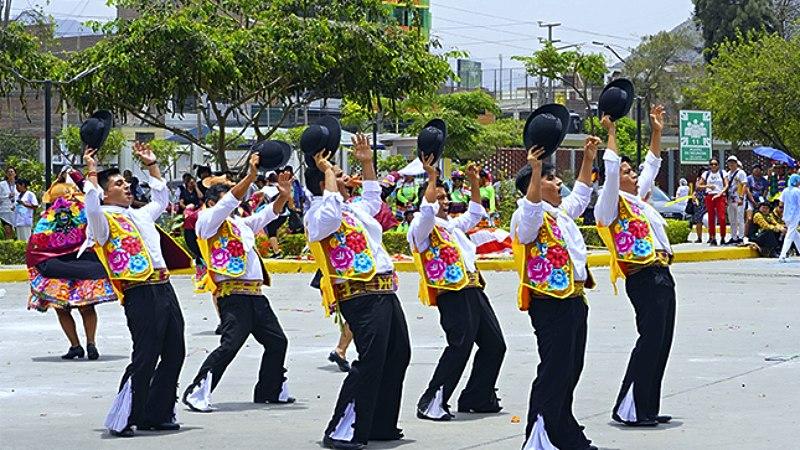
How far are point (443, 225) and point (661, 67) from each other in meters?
61.2

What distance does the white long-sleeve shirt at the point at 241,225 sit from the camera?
991 cm

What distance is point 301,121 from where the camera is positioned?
186 ft

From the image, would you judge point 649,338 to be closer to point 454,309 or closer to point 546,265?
point 546,265

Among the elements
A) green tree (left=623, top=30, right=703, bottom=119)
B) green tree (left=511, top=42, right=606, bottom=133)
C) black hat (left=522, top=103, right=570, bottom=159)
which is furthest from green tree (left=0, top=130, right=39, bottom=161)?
black hat (left=522, top=103, right=570, bottom=159)

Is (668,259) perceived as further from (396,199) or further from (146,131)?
(146,131)

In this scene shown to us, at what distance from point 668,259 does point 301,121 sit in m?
48.2

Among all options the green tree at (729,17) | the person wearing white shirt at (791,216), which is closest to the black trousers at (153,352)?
the person wearing white shirt at (791,216)

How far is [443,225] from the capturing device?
9.84 metres

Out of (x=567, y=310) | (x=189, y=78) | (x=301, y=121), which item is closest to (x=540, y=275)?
(x=567, y=310)

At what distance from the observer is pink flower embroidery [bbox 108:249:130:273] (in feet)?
29.8

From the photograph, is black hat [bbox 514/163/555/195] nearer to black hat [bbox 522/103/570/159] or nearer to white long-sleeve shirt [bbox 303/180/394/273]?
black hat [bbox 522/103/570/159]

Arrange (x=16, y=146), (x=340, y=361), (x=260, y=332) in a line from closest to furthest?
(x=260, y=332)
(x=340, y=361)
(x=16, y=146)

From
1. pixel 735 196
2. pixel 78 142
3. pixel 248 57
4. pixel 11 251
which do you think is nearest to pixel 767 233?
pixel 735 196

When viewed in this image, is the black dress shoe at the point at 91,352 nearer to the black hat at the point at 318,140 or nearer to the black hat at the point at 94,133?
the black hat at the point at 94,133
